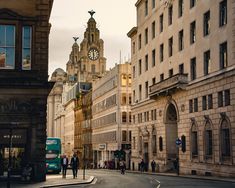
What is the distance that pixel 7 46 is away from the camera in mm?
36750

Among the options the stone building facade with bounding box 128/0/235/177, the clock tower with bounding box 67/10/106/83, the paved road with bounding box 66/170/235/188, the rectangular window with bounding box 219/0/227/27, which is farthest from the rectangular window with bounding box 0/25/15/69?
the clock tower with bounding box 67/10/106/83

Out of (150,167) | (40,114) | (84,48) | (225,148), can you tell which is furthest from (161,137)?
(84,48)

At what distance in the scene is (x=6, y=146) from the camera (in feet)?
117

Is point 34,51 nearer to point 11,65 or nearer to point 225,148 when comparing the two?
point 11,65

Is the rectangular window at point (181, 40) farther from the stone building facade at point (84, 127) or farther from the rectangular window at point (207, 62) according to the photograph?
the stone building facade at point (84, 127)

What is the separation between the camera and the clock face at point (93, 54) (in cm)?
18814

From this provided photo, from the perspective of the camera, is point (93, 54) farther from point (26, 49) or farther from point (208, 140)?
point (26, 49)

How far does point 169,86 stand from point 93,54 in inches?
5153

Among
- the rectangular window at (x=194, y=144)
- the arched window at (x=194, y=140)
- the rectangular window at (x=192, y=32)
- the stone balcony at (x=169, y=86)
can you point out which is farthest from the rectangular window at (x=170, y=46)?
the rectangular window at (x=194, y=144)

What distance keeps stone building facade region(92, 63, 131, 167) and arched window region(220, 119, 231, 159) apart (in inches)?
1807

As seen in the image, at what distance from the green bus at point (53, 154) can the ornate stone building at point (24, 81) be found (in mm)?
19411

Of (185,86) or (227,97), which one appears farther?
(185,86)

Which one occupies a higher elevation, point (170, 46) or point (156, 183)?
point (170, 46)

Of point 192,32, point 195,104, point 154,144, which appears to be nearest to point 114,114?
point 154,144
